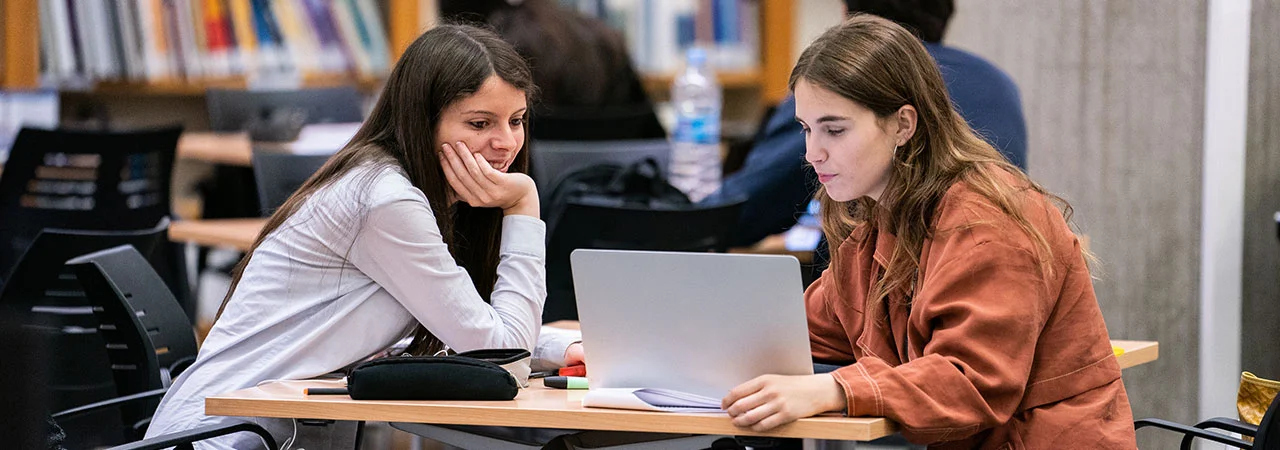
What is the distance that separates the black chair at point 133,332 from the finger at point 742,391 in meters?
1.06

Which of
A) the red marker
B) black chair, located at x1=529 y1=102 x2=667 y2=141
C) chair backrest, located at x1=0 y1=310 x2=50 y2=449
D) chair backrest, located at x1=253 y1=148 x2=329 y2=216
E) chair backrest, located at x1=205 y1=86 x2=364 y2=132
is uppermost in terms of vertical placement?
chair backrest, located at x1=205 y1=86 x2=364 y2=132

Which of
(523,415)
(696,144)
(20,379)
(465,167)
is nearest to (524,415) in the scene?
(523,415)

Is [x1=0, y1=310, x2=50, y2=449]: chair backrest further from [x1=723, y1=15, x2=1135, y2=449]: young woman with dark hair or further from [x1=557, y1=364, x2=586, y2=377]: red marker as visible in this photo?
[x1=557, y1=364, x2=586, y2=377]: red marker

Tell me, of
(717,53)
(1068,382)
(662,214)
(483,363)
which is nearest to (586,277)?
(483,363)

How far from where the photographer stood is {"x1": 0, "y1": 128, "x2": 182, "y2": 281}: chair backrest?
12.2 feet

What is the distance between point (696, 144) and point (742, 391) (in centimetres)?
306

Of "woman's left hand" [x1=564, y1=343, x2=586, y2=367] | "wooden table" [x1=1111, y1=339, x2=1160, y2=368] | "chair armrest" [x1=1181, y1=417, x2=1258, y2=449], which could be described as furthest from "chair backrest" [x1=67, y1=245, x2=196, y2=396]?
"chair armrest" [x1=1181, y1=417, x2=1258, y2=449]

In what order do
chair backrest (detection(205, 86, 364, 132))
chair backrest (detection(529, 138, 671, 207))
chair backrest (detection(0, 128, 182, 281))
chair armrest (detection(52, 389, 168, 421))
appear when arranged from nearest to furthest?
1. chair armrest (detection(52, 389, 168, 421))
2. chair backrest (detection(0, 128, 182, 281))
3. chair backrest (detection(529, 138, 671, 207))
4. chair backrest (detection(205, 86, 364, 132))

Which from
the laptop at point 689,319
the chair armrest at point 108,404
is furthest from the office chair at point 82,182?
the laptop at point 689,319

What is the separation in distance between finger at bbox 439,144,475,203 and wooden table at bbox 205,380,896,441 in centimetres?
44

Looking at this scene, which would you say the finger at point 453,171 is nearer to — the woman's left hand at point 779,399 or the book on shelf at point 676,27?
the woman's left hand at point 779,399

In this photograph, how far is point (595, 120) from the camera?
4574 mm

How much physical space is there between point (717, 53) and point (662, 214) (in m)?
3.61

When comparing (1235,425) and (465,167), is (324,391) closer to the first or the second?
(465,167)
